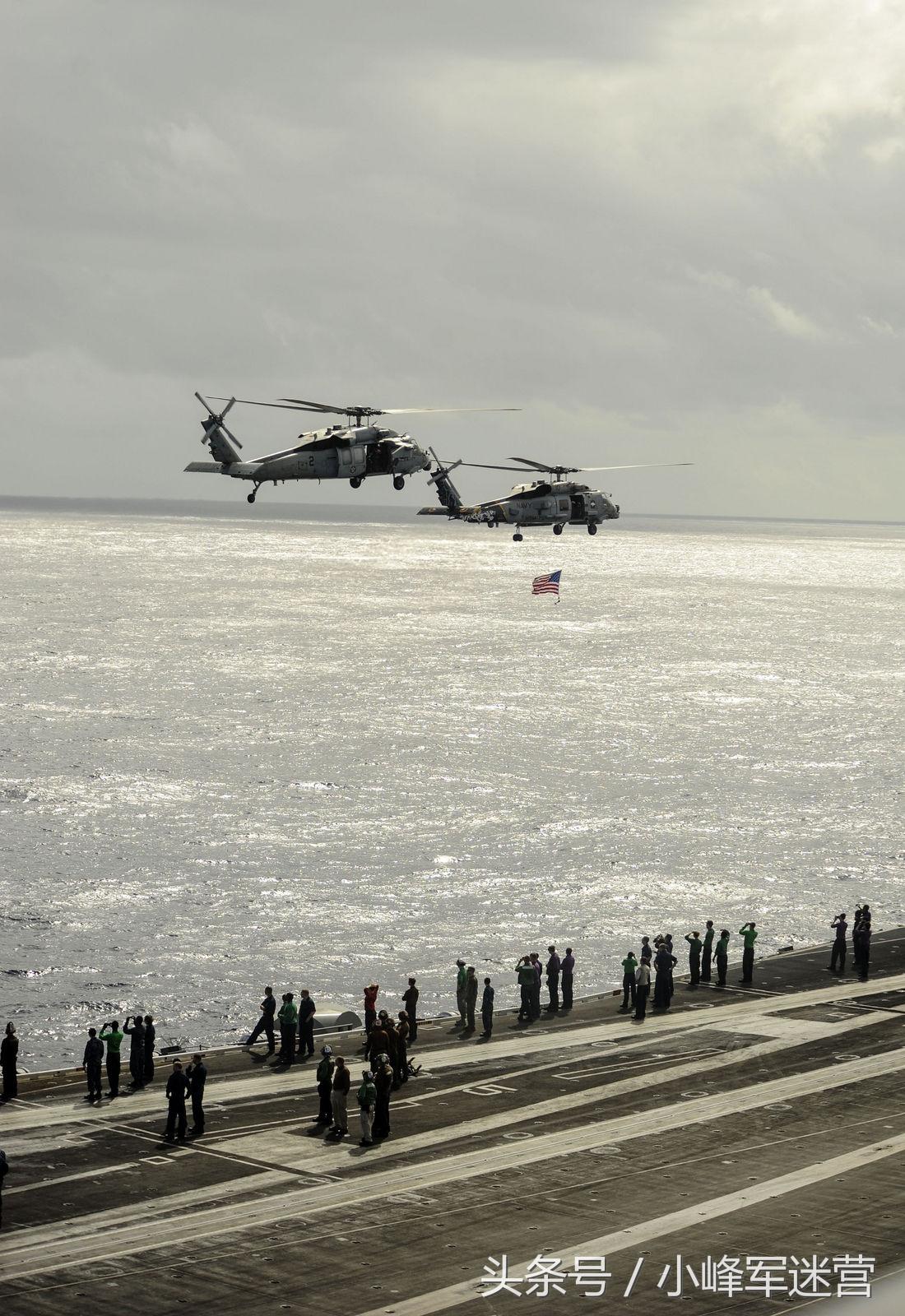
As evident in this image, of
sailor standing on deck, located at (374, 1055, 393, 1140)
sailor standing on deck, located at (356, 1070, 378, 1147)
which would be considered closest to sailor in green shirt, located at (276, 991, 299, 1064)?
sailor standing on deck, located at (374, 1055, 393, 1140)

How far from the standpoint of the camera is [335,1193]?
88.2ft

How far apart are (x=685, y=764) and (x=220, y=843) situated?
119 ft

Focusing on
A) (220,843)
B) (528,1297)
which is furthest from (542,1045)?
(220,843)

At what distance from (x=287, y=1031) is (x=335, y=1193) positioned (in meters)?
9.44

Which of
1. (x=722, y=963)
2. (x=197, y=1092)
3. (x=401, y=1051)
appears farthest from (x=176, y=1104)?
(x=722, y=963)

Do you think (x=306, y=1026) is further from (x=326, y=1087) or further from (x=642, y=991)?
(x=642, y=991)

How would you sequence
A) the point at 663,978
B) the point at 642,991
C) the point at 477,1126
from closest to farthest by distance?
the point at 477,1126
the point at 642,991
the point at 663,978

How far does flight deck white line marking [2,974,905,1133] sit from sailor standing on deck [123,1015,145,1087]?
0.77m

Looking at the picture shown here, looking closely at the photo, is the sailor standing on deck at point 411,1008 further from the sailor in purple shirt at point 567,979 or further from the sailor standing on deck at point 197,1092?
the sailor standing on deck at point 197,1092

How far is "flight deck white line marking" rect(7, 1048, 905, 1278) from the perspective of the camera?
24422mm

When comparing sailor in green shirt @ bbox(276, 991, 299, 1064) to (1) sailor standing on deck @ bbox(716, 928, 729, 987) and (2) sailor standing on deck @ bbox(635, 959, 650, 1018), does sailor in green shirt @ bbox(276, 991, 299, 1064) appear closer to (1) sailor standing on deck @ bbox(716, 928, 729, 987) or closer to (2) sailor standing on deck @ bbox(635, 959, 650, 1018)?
(2) sailor standing on deck @ bbox(635, 959, 650, 1018)

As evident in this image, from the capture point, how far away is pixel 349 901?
68625mm

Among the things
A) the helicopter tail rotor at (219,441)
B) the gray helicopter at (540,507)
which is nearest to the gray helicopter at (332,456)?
the helicopter tail rotor at (219,441)

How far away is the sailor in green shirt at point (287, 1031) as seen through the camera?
36094mm
